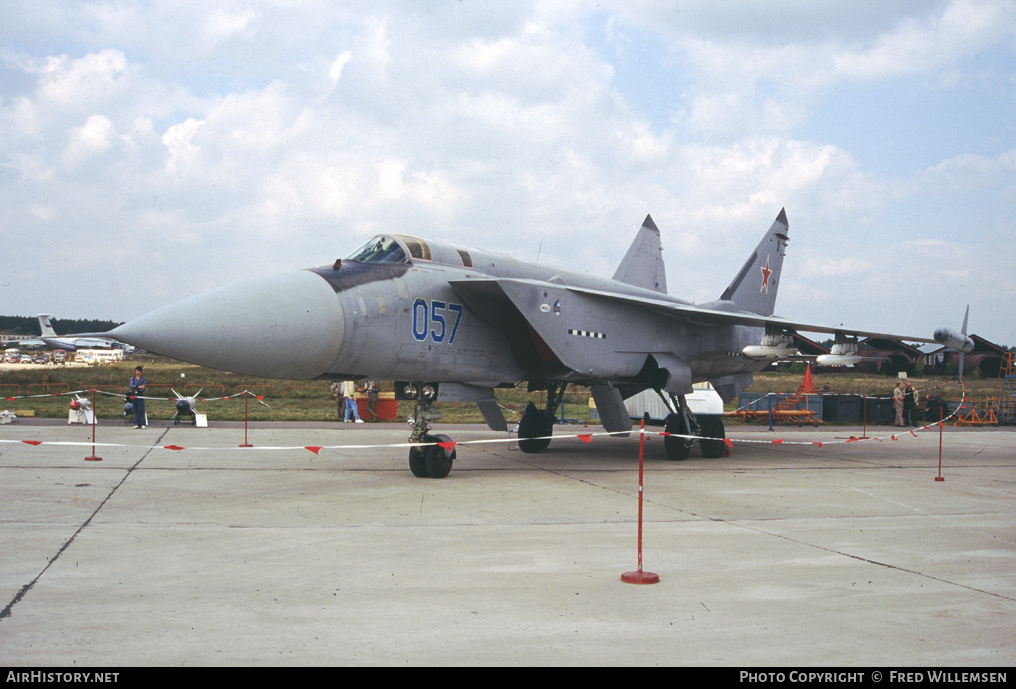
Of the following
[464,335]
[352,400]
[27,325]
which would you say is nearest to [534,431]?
[464,335]

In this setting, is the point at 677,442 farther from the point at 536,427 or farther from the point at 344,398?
the point at 344,398

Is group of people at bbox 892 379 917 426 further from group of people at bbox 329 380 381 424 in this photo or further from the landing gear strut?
group of people at bbox 329 380 381 424

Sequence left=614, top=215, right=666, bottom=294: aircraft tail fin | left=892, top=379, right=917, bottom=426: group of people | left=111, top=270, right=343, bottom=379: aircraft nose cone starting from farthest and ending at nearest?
left=892, top=379, right=917, bottom=426: group of people < left=614, top=215, right=666, bottom=294: aircraft tail fin < left=111, top=270, right=343, bottom=379: aircraft nose cone

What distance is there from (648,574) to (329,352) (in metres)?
4.44

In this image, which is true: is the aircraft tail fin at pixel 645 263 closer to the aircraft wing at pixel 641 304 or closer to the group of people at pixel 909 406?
the aircraft wing at pixel 641 304

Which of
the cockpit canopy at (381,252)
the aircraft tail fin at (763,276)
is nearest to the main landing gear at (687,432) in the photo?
the aircraft tail fin at (763,276)

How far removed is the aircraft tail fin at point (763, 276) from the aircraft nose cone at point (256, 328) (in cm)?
1101

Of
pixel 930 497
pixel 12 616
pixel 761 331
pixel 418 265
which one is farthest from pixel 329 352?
pixel 761 331

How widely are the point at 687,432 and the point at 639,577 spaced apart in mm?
8457

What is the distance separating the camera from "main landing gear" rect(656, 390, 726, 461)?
13055 mm

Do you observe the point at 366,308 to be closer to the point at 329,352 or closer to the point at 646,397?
the point at 329,352

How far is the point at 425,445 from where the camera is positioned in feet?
32.2

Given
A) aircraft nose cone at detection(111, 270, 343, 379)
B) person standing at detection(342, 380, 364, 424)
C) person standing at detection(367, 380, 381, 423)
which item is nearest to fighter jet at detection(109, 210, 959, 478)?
aircraft nose cone at detection(111, 270, 343, 379)

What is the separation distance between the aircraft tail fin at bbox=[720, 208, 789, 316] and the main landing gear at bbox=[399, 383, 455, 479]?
30.0 ft
